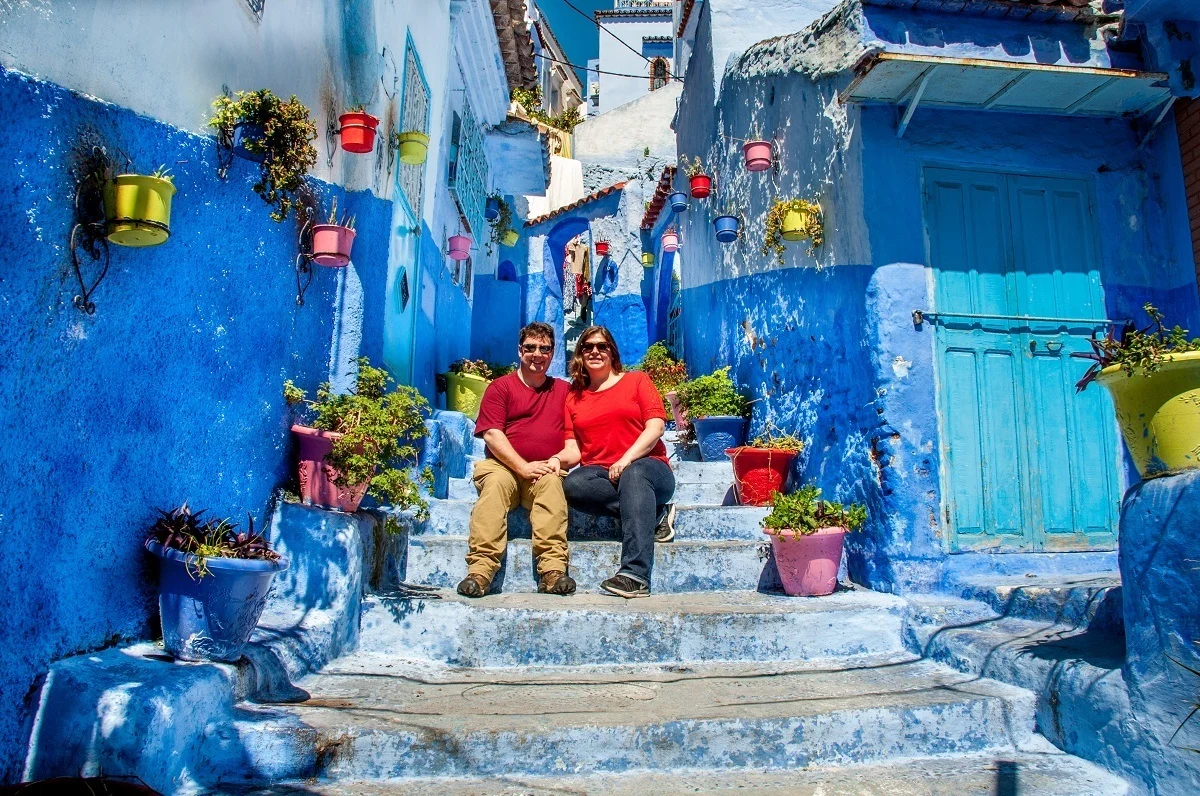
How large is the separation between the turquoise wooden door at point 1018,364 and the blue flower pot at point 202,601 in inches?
151

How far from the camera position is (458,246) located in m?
9.00

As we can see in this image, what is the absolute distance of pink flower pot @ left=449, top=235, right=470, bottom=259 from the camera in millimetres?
8914

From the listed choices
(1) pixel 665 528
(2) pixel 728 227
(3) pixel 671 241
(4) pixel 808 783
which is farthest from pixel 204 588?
(3) pixel 671 241

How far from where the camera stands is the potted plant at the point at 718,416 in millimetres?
7044

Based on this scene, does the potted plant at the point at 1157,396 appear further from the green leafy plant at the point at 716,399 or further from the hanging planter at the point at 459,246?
the hanging planter at the point at 459,246

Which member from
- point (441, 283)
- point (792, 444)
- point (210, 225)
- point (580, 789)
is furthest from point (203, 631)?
point (441, 283)

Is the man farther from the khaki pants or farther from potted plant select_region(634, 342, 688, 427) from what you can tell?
potted plant select_region(634, 342, 688, 427)

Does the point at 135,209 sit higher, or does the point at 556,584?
the point at 135,209

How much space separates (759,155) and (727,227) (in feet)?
3.59

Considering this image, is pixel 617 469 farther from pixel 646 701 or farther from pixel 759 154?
pixel 759 154

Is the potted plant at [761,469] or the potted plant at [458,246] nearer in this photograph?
the potted plant at [761,469]

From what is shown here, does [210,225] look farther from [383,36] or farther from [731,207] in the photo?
[731,207]

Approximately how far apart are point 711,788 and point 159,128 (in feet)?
10.3

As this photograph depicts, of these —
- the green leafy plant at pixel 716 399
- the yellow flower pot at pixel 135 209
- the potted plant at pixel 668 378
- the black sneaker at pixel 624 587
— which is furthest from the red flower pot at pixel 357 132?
the potted plant at pixel 668 378
